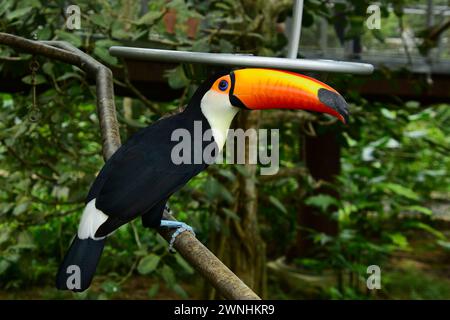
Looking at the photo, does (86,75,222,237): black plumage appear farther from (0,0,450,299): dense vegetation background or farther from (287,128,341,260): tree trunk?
(287,128,341,260): tree trunk

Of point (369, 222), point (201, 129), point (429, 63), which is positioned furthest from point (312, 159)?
point (201, 129)

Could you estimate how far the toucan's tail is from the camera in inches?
28.3

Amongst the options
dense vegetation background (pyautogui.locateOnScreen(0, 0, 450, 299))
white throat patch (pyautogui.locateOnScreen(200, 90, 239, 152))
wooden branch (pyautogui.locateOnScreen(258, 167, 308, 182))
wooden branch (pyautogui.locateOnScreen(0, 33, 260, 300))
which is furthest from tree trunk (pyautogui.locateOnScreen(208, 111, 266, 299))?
white throat patch (pyautogui.locateOnScreen(200, 90, 239, 152))

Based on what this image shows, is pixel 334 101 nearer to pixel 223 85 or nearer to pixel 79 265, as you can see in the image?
pixel 223 85

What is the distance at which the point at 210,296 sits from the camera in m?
2.50

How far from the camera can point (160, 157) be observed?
Answer: 0.83 m

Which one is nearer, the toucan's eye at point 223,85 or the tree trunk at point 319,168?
the toucan's eye at point 223,85

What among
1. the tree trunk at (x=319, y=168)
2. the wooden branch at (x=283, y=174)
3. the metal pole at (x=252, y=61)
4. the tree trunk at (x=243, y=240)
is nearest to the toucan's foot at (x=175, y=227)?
the metal pole at (x=252, y=61)

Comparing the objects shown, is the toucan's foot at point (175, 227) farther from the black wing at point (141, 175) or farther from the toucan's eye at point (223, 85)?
the toucan's eye at point (223, 85)

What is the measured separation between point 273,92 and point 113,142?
29 cm

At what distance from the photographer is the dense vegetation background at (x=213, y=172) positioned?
1.97 m

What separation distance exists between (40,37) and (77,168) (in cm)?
46

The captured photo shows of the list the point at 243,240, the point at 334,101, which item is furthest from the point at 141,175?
the point at 243,240

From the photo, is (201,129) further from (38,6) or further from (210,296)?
(210,296)
